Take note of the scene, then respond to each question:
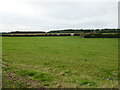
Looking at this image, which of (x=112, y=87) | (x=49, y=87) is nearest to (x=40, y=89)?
(x=49, y=87)

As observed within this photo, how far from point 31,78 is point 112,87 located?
4.22 m

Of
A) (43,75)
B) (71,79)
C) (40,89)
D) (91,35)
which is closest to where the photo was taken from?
(40,89)

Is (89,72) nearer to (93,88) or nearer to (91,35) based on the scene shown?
(93,88)

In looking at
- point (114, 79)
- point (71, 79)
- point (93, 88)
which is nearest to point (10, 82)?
point (71, 79)

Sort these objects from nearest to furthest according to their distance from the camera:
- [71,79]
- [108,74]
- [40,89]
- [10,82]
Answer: [40,89] → [10,82] → [71,79] → [108,74]

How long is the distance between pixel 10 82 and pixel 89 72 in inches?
198

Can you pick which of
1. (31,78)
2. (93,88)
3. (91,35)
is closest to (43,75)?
(31,78)

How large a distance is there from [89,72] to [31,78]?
12.6 feet

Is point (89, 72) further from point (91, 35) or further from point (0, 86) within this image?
point (91, 35)

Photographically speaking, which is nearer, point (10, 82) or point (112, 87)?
point (112, 87)

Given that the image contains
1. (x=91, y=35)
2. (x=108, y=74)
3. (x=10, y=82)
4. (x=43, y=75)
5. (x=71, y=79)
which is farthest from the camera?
(x=91, y=35)

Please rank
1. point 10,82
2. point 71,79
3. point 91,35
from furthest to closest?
point 91,35 → point 71,79 → point 10,82

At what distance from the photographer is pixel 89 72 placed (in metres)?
11.0

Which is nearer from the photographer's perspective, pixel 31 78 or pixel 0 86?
pixel 0 86
